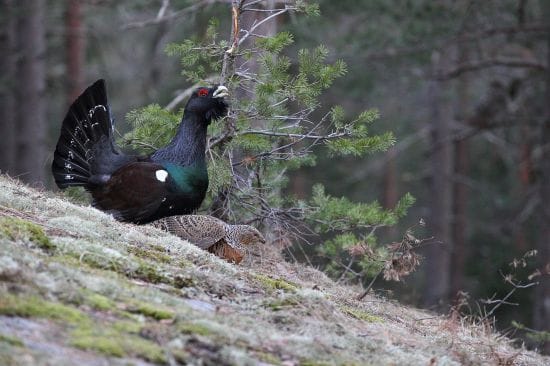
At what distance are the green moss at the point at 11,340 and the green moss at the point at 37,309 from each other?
277 millimetres

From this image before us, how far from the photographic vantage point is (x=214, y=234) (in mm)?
7758

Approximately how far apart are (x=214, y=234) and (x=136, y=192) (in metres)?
1.16

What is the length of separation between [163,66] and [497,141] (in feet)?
33.7

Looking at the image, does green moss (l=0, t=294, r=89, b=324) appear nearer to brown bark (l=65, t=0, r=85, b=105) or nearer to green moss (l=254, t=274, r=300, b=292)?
green moss (l=254, t=274, r=300, b=292)

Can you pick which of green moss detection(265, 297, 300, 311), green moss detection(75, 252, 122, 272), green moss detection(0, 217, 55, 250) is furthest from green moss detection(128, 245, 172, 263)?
green moss detection(265, 297, 300, 311)

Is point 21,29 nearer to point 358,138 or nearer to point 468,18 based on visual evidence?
point 468,18

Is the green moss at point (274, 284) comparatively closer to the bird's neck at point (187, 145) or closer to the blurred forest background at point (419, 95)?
the bird's neck at point (187, 145)

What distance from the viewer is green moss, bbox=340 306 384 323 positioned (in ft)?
21.2

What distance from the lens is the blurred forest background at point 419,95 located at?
16219 millimetres

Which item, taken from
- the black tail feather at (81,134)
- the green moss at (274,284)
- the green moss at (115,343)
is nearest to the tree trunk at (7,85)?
the black tail feather at (81,134)

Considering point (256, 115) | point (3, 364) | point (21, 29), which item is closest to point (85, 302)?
point (3, 364)

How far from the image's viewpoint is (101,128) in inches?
372

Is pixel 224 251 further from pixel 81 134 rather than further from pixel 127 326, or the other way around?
pixel 127 326

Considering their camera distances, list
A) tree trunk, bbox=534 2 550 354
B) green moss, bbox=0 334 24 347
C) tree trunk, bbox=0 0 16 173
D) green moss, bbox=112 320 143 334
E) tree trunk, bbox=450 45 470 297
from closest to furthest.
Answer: green moss, bbox=0 334 24 347 → green moss, bbox=112 320 143 334 → tree trunk, bbox=534 2 550 354 → tree trunk, bbox=0 0 16 173 → tree trunk, bbox=450 45 470 297
